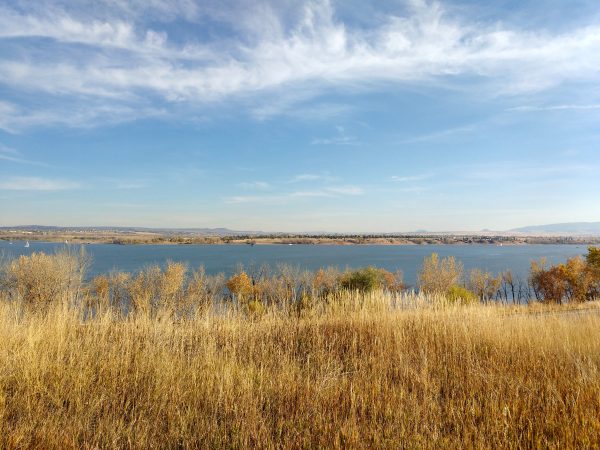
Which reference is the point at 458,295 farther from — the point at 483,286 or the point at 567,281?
the point at 567,281

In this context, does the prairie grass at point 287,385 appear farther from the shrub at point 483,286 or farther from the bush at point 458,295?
the shrub at point 483,286

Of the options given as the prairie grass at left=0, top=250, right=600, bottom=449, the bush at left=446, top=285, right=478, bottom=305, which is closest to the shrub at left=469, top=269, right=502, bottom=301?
the bush at left=446, top=285, right=478, bottom=305

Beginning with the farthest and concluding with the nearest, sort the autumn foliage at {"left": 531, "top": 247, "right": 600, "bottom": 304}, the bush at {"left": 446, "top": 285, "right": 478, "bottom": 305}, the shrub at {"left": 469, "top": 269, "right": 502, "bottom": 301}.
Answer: the shrub at {"left": 469, "top": 269, "right": 502, "bottom": 301} < the autumn foliage at {"left": 531, "top": 247, "right": 600, "bottom": 304} < the bush at {"left": 446, "top": 285, "right": 478, "bottom": 305}

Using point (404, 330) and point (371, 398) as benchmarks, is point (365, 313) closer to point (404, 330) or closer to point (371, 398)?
point (404, 330)

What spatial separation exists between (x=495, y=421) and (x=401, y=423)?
0.85m

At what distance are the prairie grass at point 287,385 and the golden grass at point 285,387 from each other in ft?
0.07

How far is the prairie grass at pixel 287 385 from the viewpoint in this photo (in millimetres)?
3627

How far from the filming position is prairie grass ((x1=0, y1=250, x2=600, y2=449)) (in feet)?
11.9

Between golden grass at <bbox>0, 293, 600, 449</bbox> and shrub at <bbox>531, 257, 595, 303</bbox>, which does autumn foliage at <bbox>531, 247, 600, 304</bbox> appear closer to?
shrub at <bbox>531, 257, 595, 303</bbox>

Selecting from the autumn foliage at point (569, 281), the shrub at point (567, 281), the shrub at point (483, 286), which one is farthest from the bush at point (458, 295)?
the shrub at point (567, 281)

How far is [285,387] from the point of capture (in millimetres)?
4727

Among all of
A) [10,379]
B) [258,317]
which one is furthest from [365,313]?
[10,379]

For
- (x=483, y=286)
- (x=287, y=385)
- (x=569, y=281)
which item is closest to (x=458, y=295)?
(x=287, y=385)

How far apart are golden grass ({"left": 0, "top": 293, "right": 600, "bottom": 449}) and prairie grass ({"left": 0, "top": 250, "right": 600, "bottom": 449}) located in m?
0.02
